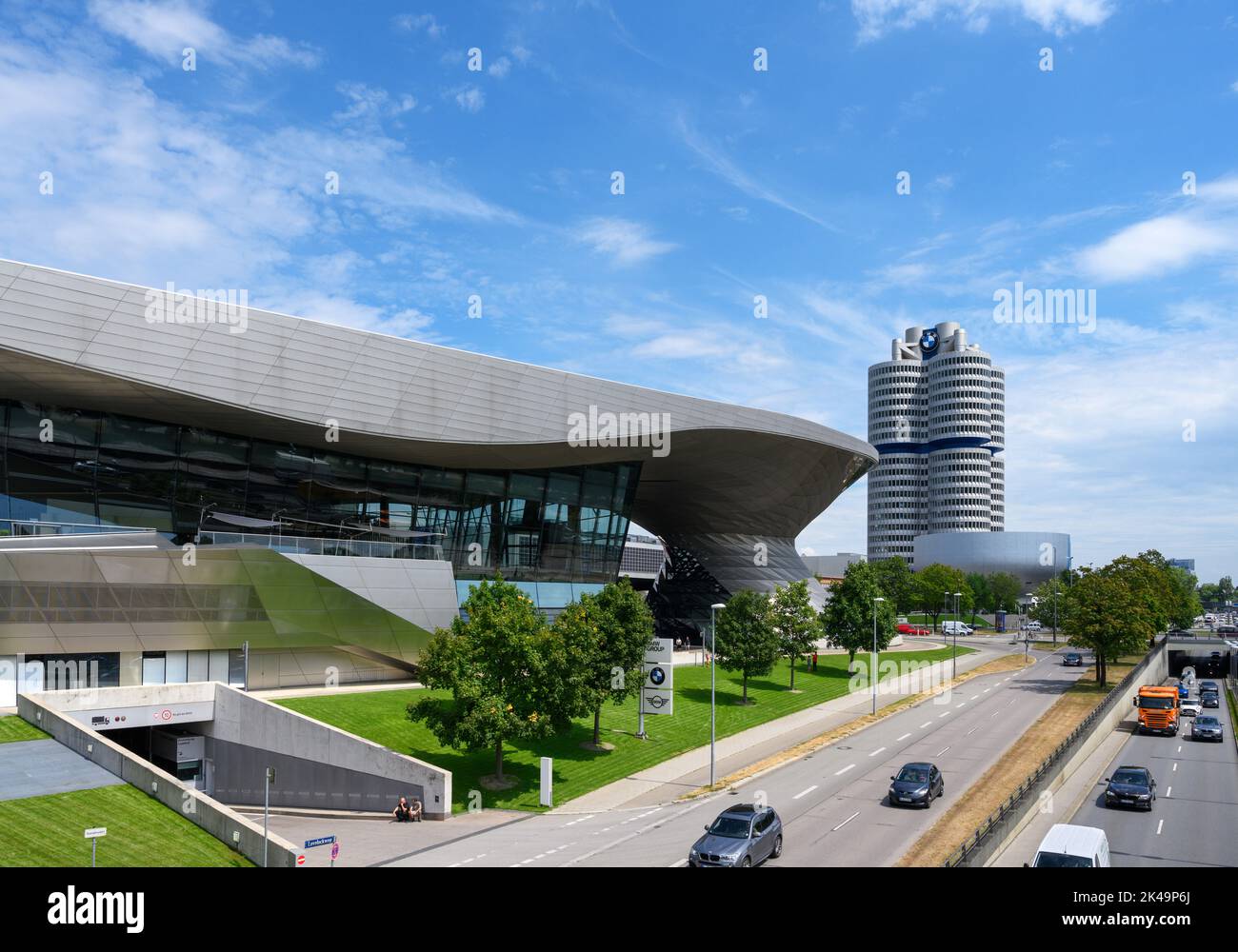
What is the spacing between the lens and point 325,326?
132 feet

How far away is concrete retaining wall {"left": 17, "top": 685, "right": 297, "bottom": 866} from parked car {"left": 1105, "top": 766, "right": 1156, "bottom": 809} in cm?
2391

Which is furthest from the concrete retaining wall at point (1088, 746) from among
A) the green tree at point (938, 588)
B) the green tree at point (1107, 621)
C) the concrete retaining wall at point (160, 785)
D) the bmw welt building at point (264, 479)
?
the green tree at point (938, 588)

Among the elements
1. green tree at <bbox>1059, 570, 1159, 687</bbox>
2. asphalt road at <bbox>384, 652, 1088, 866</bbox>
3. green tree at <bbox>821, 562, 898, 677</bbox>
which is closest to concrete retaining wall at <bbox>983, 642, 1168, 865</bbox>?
green tree at <bbox>1059, 570, 1159, 687</bbox>

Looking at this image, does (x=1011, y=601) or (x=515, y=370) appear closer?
(x=515, y=370)

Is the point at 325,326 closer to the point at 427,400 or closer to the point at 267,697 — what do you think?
the point at 427,400

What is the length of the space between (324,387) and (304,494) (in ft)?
24.3

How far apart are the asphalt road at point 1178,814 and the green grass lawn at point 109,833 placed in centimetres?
2238

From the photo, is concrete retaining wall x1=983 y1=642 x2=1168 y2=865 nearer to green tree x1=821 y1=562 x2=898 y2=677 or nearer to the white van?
the white van

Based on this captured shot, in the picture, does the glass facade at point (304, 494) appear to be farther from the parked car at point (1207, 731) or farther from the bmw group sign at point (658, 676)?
the parked car at point (1207, 731)

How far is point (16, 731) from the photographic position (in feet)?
93.2

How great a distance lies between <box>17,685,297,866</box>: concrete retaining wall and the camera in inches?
890

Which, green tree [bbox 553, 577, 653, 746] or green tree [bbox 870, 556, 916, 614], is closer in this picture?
green tree [bbox 553, 577, 653, 746]
